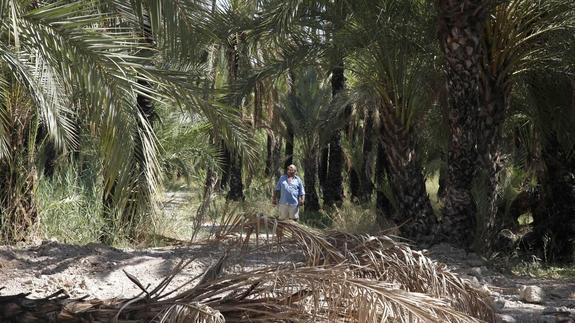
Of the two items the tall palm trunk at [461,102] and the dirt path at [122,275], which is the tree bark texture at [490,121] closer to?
the tall palm trunk at [461,102]

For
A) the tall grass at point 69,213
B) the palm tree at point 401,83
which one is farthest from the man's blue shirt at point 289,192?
A: the tall grass at point 69,213

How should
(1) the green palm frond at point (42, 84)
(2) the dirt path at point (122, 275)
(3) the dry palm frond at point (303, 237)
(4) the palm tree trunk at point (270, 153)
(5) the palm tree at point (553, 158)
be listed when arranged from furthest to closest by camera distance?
(4) the palm tree trunk at point (270, 153) < (5) the palm tree at point (553, 158) < (2) the dirt path at point (122, 275) < (1) the green palm frond at point (42, 84) < (3) the dry palm frond at point (303, 237)

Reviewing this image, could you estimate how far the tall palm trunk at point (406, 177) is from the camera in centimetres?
1199

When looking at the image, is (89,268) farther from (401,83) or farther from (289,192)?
(401,83)

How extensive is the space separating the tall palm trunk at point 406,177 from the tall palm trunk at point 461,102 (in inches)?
19.0

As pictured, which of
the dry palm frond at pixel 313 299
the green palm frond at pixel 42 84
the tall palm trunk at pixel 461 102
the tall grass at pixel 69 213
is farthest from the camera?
the tall grass at pixel 69 213

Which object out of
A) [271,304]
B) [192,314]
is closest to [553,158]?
[271,304]

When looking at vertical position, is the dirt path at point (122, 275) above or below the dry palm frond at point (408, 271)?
below

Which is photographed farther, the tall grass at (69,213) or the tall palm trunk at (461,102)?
the tall grass at (69,213)

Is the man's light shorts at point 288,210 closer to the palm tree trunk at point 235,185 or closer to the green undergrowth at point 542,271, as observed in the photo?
the green undergrowth at point 542,271

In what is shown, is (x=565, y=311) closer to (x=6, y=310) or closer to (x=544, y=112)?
(x=6, y=310)

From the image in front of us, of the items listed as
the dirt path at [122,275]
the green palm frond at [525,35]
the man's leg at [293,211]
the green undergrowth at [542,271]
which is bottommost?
the green undergrowth at [542,271]

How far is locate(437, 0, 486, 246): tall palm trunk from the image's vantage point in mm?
10672

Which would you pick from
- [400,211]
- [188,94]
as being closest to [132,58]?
[188,94]
